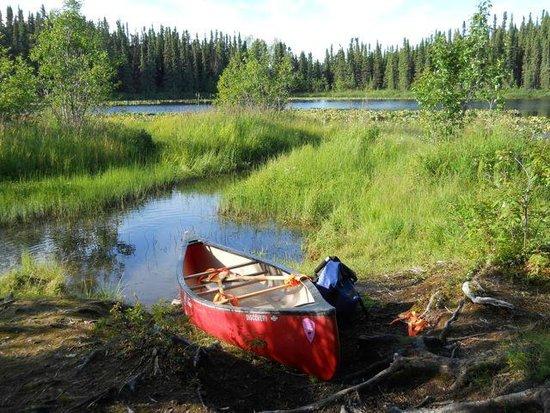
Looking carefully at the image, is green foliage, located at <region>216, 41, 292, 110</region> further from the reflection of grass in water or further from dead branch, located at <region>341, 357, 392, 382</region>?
dead branch, located at <region>341, 357, 392, 382</region>

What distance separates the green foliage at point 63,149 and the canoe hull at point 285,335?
32.8 ft

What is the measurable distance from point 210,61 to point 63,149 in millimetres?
84859

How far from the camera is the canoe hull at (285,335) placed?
423 centimetres

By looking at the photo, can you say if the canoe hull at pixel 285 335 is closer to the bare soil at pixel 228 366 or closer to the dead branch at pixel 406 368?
the bare soil at pixel 228 366

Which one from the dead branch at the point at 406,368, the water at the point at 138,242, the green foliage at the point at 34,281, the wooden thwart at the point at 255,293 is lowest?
the water at the point at 138,242

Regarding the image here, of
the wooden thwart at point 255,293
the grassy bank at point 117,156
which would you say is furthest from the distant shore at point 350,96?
the wooden thwart at point 255,293

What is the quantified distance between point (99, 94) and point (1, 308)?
14.5m

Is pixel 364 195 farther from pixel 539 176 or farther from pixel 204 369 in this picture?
pixel 204 369

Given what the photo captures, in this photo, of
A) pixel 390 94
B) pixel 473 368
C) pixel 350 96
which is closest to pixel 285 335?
pixel 473 368

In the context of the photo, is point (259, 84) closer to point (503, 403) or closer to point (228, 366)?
point (228, 366)

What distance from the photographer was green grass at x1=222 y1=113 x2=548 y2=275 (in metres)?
7.62

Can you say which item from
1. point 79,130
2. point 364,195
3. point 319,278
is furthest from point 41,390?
point 79,130

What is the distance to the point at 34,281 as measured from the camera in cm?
713

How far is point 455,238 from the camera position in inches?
256
